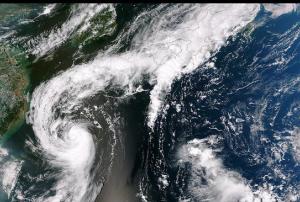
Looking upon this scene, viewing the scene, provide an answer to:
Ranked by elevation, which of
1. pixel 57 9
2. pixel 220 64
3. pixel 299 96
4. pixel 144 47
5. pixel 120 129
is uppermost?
pixel 57 9

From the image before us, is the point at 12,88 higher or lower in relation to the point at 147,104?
higher

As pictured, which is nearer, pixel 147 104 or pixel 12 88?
pixel 12 88

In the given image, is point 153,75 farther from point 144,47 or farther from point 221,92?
point 221,92

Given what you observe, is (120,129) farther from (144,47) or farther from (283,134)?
(283,134)

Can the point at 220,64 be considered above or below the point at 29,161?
above

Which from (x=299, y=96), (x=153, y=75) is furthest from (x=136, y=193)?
(x=299, y=96)

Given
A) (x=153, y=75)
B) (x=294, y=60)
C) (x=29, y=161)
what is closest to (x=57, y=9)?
(x=153, y=75)
